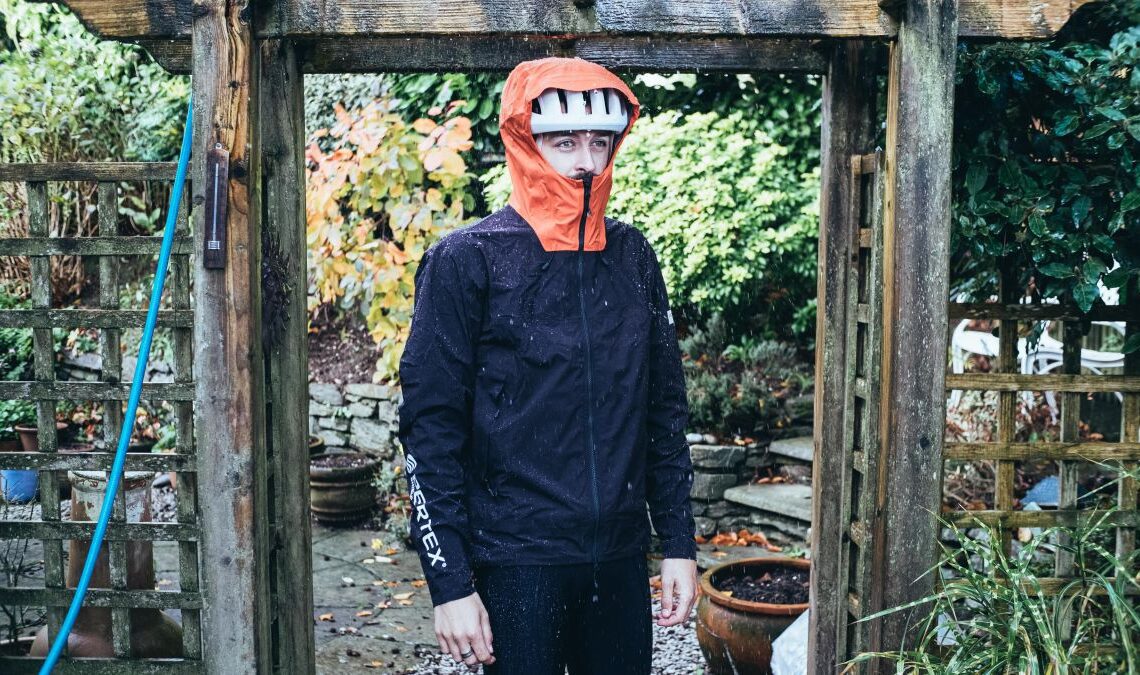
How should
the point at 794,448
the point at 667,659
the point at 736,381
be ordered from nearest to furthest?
the point at 667,659 < the point at 794,448 < the point at 736,381

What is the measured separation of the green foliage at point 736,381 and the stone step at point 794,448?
15 cm

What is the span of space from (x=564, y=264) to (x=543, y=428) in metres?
0.34

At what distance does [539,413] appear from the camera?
1.94m

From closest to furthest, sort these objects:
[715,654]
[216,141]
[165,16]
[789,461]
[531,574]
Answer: [531,574] < [216,141] < [165,16] < [715,654] < [789,461]

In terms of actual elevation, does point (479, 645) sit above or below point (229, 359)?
below

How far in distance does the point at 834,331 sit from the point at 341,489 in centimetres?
382

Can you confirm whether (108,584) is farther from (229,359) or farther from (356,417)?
(356,417)

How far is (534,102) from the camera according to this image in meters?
2.04

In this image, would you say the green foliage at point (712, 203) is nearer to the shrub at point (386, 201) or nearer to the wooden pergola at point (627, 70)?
the shrub at point (386, 201)

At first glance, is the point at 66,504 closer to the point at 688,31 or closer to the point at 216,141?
the point at 216,141

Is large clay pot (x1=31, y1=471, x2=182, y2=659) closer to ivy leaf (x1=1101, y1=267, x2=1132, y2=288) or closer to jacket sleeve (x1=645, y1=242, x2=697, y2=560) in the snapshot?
jacket sleeve (x1=645, y1=242, x2=697, y2=560)

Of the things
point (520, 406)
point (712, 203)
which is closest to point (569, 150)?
point (520, 406)

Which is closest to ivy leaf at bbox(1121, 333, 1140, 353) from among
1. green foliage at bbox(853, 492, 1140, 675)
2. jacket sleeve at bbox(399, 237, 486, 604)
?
green foliage at bbox(853, 492, 1140, 675)

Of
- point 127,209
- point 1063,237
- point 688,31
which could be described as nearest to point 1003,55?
point 1063,237
